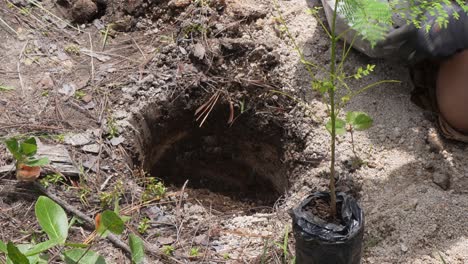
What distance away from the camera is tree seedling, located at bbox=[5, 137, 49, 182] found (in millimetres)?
2348

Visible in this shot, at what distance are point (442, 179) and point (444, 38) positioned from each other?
0.63 metres

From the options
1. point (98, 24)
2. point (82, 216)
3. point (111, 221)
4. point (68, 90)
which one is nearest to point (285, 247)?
point (111, 221)

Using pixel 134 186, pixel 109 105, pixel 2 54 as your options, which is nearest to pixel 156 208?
pixel 134 186

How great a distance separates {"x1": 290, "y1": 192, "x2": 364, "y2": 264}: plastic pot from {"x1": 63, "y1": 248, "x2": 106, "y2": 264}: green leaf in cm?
72

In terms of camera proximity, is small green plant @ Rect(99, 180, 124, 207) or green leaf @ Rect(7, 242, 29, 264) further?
small green plant @ Rect(99, 180, 124, 207)

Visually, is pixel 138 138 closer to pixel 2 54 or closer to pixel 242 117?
pixel 242 117

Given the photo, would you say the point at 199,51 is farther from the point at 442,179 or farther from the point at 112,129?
the point at 442,179

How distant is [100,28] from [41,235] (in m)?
1.35

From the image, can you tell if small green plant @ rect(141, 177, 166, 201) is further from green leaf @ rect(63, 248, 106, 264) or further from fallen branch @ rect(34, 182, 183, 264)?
green leaf @ rect(63, 248, 106, 264)

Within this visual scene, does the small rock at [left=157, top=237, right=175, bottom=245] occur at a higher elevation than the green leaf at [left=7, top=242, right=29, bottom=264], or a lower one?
lower

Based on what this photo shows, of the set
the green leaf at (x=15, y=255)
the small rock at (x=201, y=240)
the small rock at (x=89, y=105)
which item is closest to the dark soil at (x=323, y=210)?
the small rock at (x=201, y=240)

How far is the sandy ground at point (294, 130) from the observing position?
2.40 m

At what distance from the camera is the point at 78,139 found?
106 inches

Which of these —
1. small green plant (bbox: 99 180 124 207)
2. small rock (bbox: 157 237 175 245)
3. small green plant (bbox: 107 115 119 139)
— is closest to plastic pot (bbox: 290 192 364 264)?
small rock (bbox: 157 237 175 245)
